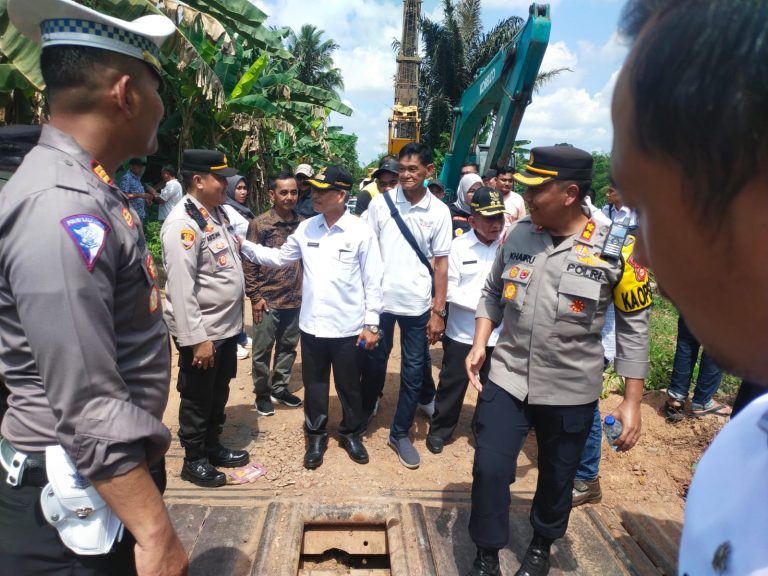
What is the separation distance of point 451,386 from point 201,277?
6.59 feet

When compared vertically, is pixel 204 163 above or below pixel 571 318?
above

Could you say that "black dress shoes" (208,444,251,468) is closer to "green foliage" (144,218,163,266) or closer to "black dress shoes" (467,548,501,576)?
"black dress shoes" (467,548,501,576)

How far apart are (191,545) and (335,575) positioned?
0.78 metres

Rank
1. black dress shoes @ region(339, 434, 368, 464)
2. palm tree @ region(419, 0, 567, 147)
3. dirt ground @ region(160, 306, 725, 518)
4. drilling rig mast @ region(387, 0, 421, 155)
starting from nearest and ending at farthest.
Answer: dirt ground @ region(160, 306, 725, 518), black dress shoes @ region(339, 434, 368, 464), palm tree @ region(419, 0, 567, 147), drilling rig mast @ region(387, 0, 421, 155)

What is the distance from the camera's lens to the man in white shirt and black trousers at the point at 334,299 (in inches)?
132

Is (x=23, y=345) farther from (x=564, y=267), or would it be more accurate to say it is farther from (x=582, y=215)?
(x=582, y=215)

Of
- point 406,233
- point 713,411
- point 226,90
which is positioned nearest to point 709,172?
point 406,233

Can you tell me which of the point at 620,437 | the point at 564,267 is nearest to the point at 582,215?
the point at 564,267

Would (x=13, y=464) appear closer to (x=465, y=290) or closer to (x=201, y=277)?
(x=201, y=277)

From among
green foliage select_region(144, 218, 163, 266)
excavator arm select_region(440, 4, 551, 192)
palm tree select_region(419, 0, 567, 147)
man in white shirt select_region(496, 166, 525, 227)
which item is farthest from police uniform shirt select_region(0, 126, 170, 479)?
palm tree select_region(419, 0, 567, 147)

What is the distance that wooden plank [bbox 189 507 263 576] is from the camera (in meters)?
2.39

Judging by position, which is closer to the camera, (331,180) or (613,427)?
(613,427)

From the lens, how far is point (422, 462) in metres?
3.63

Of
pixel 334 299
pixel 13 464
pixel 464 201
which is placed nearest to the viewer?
pixel 13 464
